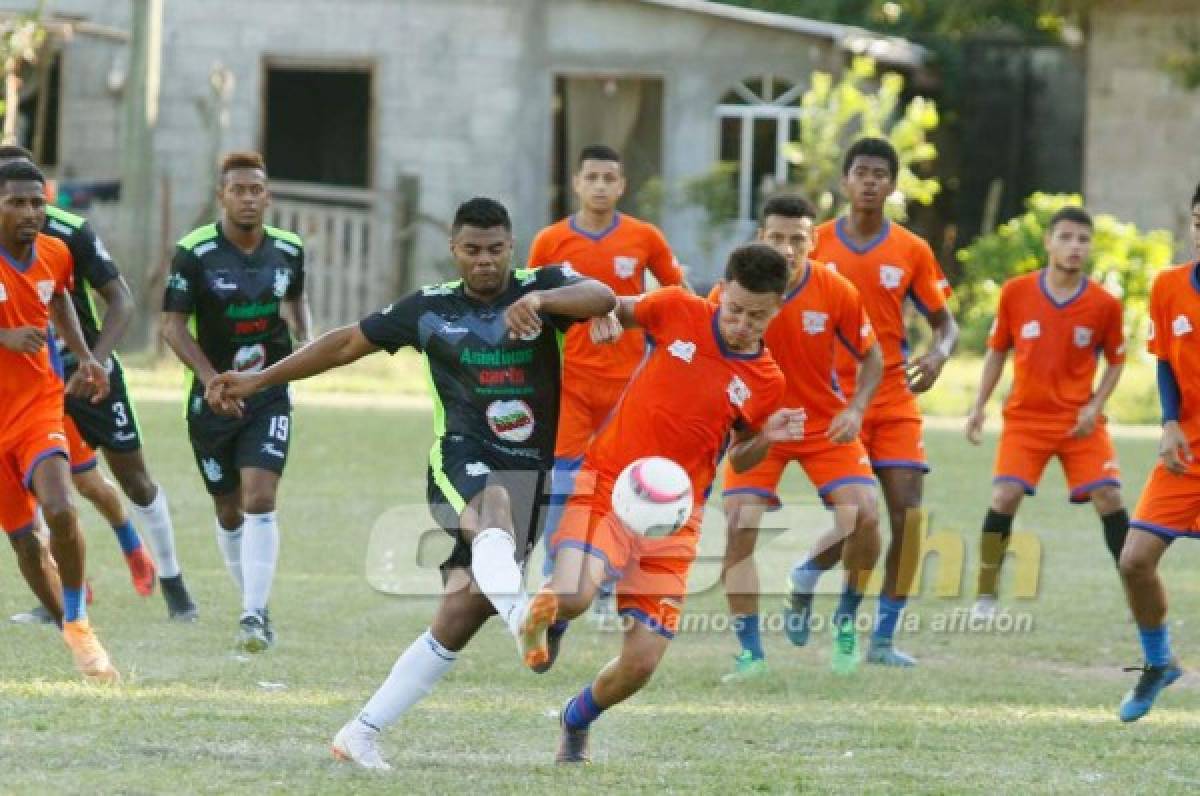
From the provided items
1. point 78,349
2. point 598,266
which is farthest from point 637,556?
point 598,266

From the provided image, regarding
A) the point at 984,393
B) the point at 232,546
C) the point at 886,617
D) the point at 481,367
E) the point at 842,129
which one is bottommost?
the point at 886,617

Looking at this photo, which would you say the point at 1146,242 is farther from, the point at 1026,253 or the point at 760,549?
the point at 760,549

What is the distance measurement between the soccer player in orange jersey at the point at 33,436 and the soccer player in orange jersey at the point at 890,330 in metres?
3.75

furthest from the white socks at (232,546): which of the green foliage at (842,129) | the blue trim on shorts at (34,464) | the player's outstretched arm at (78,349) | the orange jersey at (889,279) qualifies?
the green foliage at (842,129)

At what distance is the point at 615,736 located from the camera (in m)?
8.54

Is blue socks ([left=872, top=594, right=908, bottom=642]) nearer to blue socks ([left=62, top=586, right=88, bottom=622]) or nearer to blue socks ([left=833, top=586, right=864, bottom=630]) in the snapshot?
blue socks ([left=833, top=586, right=864, bottom=630])

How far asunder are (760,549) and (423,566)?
2.32 m

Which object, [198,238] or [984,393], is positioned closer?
[198,238]

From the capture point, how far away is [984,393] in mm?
12344

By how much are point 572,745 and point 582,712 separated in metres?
0.14

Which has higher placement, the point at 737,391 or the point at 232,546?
the point at 737,391

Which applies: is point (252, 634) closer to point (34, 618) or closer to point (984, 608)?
point (34, 618)

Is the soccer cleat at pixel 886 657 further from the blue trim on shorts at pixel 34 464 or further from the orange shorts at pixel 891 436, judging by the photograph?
the blue trim on shorts at pixel 34 464

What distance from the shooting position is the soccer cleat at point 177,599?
1145 cm
